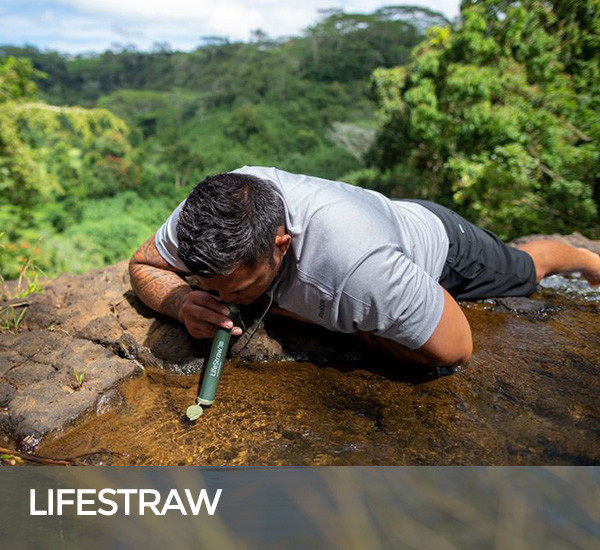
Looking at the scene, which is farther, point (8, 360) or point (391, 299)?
point (8, 360)

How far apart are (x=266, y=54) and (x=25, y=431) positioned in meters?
34.2

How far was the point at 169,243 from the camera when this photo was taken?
6.84 feet

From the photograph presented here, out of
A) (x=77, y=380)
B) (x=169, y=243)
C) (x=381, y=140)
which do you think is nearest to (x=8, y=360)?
(x=77, y=380)

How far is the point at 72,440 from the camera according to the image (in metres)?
1.61

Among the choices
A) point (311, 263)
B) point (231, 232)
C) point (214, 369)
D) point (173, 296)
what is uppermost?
point (231, 232)

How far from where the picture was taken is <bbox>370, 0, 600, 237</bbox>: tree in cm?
543

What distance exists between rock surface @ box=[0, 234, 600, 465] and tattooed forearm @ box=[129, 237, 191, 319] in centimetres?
10

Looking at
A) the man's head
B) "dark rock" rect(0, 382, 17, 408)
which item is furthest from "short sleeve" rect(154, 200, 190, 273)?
"dark rock" rect(0, 382, 17, 408)

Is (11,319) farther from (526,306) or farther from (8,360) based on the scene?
(526,306)

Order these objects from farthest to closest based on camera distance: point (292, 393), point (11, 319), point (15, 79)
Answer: point (15, 79) → point (11, 319) → point (292, 393)

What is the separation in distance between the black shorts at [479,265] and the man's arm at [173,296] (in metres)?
1.00

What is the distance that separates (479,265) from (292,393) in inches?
42.0

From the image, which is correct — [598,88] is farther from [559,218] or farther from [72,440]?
[72,440]

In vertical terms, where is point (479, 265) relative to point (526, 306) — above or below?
above
